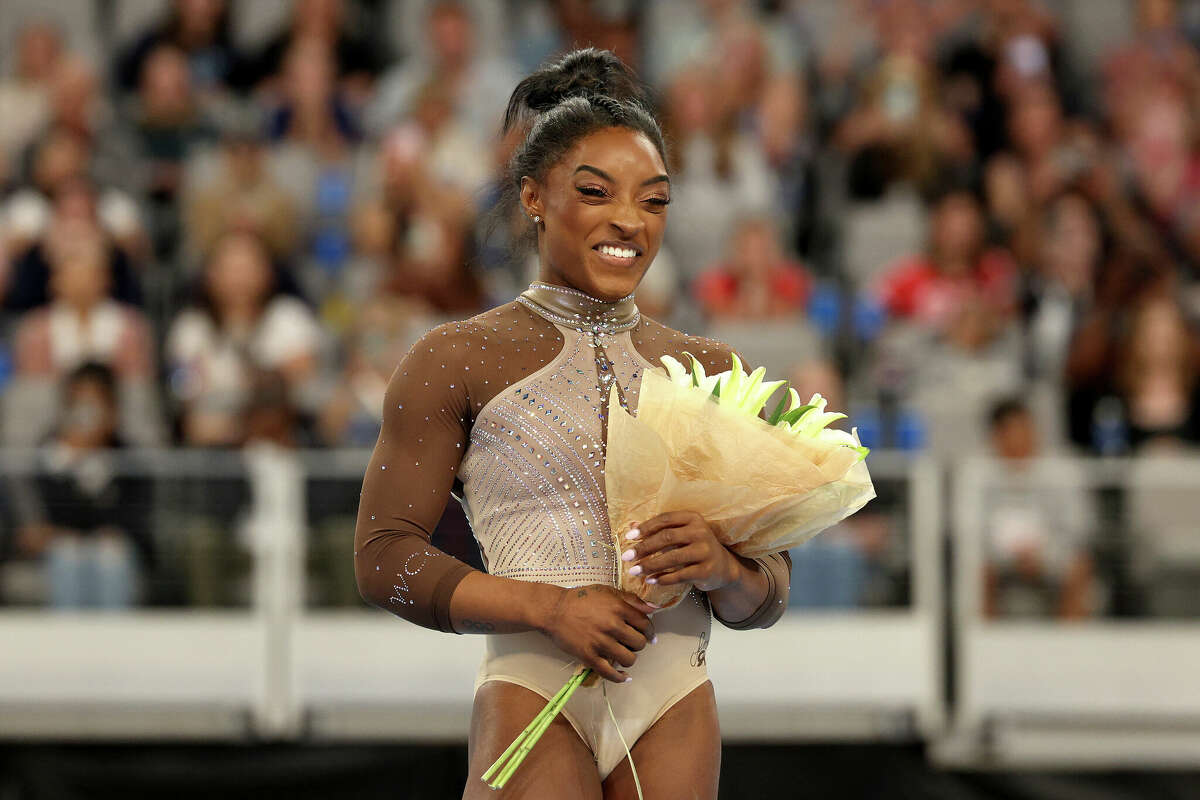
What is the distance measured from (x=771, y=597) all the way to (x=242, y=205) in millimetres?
5458

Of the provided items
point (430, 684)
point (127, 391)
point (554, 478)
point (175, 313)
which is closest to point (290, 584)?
point (430, 684)

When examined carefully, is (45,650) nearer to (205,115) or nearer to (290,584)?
(290,584)

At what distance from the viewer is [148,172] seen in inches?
319

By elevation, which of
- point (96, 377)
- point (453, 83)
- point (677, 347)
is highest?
point (453, 83)

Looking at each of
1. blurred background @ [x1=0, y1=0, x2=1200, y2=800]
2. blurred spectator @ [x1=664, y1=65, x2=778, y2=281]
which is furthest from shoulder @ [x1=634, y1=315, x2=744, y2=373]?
blurred spectator @ [x1=664, y1=65, x2=778, y2=281]

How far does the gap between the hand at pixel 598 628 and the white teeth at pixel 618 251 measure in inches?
20.4

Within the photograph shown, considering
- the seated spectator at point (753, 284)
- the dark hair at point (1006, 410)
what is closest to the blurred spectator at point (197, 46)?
the seated spectator at point (753, 284)

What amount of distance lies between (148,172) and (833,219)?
320cm

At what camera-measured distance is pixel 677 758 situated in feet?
8.04

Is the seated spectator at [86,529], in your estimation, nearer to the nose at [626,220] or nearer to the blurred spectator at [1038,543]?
the blurred spectator at [1038,543]

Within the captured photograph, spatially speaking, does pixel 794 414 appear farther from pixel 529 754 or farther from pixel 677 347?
pixel 529 754

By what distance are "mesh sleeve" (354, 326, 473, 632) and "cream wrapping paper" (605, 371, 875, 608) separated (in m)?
0.25

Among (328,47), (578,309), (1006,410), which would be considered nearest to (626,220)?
(578,309)

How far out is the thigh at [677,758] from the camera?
243 cm
